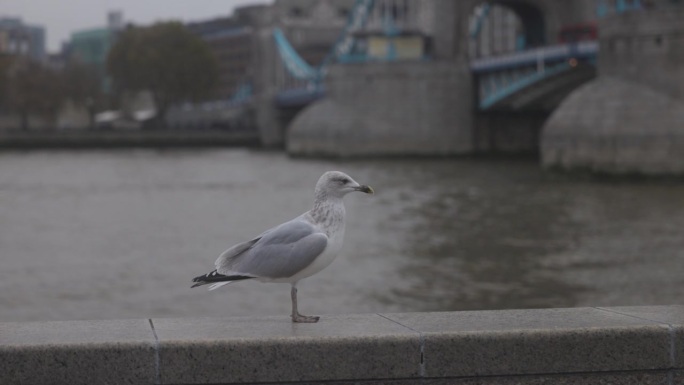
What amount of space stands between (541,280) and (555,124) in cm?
1959

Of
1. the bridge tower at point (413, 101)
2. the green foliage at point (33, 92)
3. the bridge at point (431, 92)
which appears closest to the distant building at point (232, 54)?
the green foliage at point (33, 92)

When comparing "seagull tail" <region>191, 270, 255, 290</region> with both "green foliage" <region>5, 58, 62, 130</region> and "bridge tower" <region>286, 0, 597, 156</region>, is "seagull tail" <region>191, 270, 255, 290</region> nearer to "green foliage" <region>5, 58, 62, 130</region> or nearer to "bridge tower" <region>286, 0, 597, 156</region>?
"bridge tower" <region>286, 0, 597, 156</region>

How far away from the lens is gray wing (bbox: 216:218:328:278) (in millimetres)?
4520

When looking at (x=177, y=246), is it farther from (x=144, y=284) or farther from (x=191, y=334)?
(x=191, y=334)

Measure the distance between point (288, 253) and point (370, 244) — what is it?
14905 mm

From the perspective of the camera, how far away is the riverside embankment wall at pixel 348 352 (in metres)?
4.14

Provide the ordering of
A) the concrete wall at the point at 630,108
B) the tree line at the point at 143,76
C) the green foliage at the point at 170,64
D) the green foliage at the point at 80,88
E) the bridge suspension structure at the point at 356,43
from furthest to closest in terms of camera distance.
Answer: the green foliage at the point at 80,88 → the tree line at the point at 143,76 → the green foliage at the point at 170,64 → the bridge suspension structure at the point at 356,43 → the concrete wall at the point at 630,108

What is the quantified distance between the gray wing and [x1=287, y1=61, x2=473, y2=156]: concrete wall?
4599 centimetres

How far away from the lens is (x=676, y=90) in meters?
33.1

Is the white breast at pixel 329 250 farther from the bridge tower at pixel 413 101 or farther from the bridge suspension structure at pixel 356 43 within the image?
the bridge suspension structure at pixel 356 43

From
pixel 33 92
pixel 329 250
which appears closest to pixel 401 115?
pixel 33 92

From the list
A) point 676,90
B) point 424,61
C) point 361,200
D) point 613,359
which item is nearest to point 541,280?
point 613,359

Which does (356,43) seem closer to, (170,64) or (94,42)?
(170,64)

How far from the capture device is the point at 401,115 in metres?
51.4
